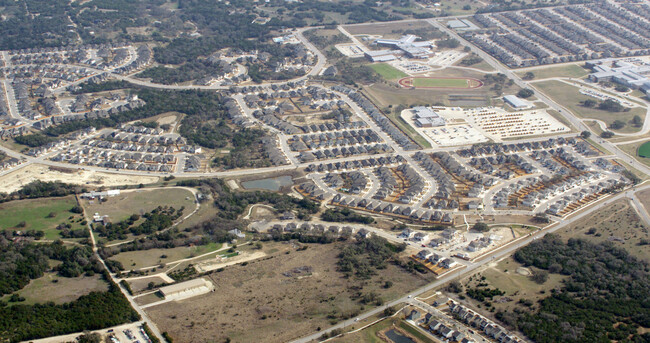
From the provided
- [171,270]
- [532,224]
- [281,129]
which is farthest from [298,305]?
[281,129]

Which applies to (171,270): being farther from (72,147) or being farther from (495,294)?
(72,147)

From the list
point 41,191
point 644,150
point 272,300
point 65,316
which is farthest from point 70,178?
point 644,150

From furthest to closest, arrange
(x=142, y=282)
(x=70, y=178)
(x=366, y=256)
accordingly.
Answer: (x=70, y=178) → (x=366, y=256) → (x=142, y=282)

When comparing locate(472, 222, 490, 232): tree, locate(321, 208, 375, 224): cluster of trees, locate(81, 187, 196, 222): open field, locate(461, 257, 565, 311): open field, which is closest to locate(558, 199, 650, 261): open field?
locate(472, 222, 490, 232): tree

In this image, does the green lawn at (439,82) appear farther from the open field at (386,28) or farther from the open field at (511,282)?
the open field at (511,282)

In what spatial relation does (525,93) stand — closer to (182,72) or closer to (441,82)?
(441,82)

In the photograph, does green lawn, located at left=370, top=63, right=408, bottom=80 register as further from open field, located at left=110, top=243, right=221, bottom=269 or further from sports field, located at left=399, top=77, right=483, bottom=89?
open field, located at left=110, top=243, right=221, bottom=269

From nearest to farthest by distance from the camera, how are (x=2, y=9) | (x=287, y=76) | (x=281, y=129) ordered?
(x=281, y=129)
(x=287, y=76)
(x=2, y=9)
